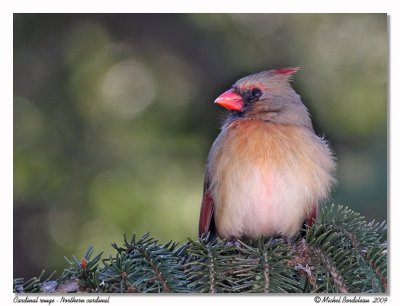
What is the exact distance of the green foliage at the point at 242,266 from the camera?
3270 mm

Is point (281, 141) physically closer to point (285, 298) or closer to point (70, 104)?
point (285, 298)

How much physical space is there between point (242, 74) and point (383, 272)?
3.82 ft

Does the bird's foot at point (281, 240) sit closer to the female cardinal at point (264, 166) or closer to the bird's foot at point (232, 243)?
the female cardinal at point (264, 166)

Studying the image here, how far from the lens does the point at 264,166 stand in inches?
138

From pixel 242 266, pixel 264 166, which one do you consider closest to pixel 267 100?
pixel 264 166

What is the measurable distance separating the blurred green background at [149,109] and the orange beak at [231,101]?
184mm

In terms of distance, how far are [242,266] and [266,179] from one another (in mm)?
419

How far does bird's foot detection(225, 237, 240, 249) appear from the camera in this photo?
3.38 meters

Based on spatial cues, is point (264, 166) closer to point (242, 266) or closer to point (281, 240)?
point (281, 240)

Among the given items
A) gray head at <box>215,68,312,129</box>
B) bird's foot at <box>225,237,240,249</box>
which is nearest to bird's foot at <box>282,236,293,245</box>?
bird's foot at <box>225,237,240,249</box>

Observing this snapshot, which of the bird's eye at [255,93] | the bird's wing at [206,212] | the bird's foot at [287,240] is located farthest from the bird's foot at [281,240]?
the bird's eye at [255,93]

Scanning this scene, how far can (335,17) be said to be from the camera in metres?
3.71
